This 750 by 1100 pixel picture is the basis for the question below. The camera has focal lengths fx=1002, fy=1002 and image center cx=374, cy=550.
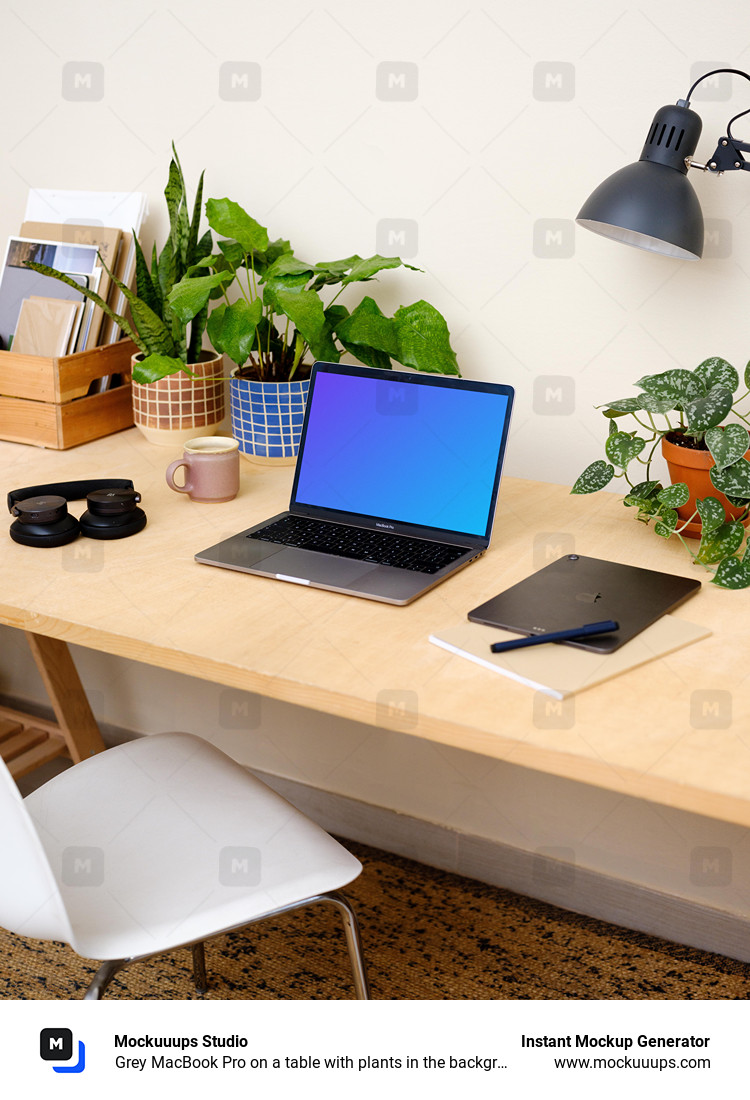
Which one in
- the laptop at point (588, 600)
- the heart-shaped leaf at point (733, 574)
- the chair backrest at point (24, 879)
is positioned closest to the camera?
the chair backrest at point (24, 879)

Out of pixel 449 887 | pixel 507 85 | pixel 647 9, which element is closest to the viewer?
pixel 647 9

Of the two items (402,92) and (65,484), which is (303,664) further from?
(402,92)

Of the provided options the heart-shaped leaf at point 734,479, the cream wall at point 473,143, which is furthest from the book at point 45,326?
the heart-shaped leaf at point 734,479

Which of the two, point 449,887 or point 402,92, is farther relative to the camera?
point 449,887

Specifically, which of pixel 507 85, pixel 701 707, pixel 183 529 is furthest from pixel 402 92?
pixel 701 707

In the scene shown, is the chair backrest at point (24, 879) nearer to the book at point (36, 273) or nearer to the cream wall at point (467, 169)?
the cream wall at point (467, 169)

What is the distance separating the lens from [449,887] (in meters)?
1.91

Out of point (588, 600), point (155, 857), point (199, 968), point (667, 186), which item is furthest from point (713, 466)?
point (199, 968)

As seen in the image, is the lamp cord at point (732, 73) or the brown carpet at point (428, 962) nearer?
the lamp cord at point (732, 73)

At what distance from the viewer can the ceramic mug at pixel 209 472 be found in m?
1.51

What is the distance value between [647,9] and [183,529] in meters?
1.00

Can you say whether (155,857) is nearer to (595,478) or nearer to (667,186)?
(595,478)

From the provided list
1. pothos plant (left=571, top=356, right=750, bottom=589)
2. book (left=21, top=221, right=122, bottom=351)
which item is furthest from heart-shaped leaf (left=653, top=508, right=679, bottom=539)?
book (left=21, top=221, right=122, bottom=351)

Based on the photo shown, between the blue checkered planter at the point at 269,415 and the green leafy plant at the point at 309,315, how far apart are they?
57 mm
